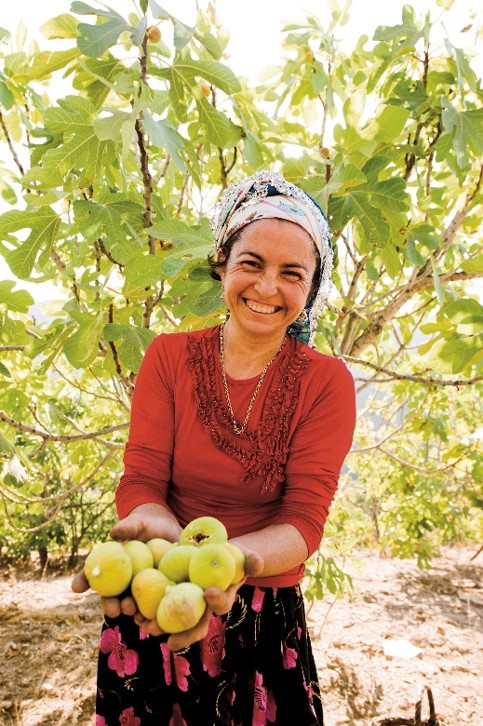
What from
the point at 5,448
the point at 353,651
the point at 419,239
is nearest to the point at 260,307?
the point at 419,239

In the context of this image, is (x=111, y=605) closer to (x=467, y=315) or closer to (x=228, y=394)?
(x=228, y=394)

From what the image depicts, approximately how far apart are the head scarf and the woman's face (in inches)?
1.1

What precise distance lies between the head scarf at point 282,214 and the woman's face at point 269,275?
0.03 meters

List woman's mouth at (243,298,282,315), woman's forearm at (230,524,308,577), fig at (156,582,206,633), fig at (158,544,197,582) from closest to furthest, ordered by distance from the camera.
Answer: fig at (156,582,206,633)
fig at (158,544,197,582)
woman's forearm at (230,524,308,577)
woman's mouth at (243,298,282,315)

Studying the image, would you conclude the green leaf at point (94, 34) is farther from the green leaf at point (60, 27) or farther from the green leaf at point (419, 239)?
the green leaf at point (419, 239)

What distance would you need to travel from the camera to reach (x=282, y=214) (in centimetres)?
148

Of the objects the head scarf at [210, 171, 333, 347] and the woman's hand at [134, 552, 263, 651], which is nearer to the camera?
the woman's hand at [134, 552, 263, 651]

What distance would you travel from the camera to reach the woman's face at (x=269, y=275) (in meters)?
1.48

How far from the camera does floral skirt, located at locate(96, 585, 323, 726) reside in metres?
1.41

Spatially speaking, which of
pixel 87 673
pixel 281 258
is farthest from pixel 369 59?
pixel 87 673

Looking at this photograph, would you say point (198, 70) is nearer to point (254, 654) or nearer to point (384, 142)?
point (384, 142)

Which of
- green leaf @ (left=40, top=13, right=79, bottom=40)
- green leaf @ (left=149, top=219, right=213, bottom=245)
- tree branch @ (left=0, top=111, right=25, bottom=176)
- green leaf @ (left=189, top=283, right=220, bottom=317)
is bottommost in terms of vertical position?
green leaf @ (left=189, top=283, right=220, bottom=317)

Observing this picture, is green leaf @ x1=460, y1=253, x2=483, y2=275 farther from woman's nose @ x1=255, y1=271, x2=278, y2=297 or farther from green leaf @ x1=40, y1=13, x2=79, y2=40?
green leaf @ x1=40, y1=13, x2=79, y2=40

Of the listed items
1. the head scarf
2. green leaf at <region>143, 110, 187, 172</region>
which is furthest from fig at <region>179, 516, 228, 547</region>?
green leaf at <region>143, 110, 187, 172</region>
